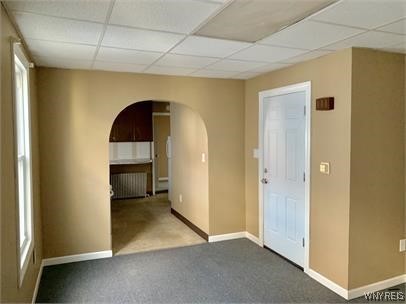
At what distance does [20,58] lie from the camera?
7.70 feet

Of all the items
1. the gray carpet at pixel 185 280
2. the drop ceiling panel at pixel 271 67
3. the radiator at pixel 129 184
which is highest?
the drop ceiling panel at pixel 271 67

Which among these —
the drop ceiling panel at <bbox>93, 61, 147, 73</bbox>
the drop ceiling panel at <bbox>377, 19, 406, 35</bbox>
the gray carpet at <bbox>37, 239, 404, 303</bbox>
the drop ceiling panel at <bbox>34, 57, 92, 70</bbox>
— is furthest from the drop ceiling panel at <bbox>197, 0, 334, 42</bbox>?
the gray carpet at <bbox>37, 239, 404, 303</bbox>

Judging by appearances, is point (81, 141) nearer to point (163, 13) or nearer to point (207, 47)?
point (207, 47)

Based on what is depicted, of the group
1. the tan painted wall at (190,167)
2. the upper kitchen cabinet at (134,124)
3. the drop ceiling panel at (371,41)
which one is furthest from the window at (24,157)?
the upper kitchen cabinet at (134,124)

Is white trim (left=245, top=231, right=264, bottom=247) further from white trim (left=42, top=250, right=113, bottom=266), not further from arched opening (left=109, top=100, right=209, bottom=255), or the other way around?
white trim (left=42, top=250, right=113, bottom=266)

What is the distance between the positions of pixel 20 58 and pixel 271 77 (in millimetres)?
2720

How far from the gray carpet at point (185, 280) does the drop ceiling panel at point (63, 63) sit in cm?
228

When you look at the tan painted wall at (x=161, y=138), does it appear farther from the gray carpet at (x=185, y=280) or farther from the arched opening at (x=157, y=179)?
the gray carpet at (x=185, y=280)

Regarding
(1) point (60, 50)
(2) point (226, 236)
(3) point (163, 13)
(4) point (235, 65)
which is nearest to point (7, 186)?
(3) point (163, 13)

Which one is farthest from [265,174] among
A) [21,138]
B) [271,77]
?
[21,138]

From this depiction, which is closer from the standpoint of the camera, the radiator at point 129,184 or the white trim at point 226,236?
the white trim at point 226,236

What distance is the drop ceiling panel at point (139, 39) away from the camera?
231 centimetres

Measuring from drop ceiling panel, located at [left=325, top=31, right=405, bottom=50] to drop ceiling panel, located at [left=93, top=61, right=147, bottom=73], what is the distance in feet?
6.58

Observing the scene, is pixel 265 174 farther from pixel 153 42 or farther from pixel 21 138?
pixel 21 138
